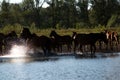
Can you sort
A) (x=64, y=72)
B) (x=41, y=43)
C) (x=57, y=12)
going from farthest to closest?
(x=57, y=12)
(x=41, y=43)
(x=64, y=72)

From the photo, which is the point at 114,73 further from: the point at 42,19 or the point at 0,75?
the point at 42,19

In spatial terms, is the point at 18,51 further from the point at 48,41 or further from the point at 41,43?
the point at 48,41

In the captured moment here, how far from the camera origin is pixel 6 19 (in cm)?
12369

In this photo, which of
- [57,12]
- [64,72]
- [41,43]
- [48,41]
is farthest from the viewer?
[57,12]

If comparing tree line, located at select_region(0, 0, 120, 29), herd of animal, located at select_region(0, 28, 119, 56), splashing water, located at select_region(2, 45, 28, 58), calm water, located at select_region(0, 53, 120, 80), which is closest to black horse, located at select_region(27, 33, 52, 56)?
herd of animal, located at select_region(0, 28, 119, 56)

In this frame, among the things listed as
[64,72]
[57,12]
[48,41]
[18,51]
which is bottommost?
[64,72]

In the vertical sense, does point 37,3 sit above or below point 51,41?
above

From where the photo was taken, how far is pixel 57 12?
131 m

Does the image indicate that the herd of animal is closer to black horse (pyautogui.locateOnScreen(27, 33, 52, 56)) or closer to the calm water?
black horse (pyautogui.locateOnScreen(27, 33, 52, 56))

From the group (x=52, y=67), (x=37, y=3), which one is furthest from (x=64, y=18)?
(x=52, y=67)

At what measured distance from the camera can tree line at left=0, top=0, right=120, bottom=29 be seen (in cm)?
11750

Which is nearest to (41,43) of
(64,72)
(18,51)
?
(18,51)

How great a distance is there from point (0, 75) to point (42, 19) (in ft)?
361

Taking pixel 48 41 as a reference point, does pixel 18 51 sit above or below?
below
